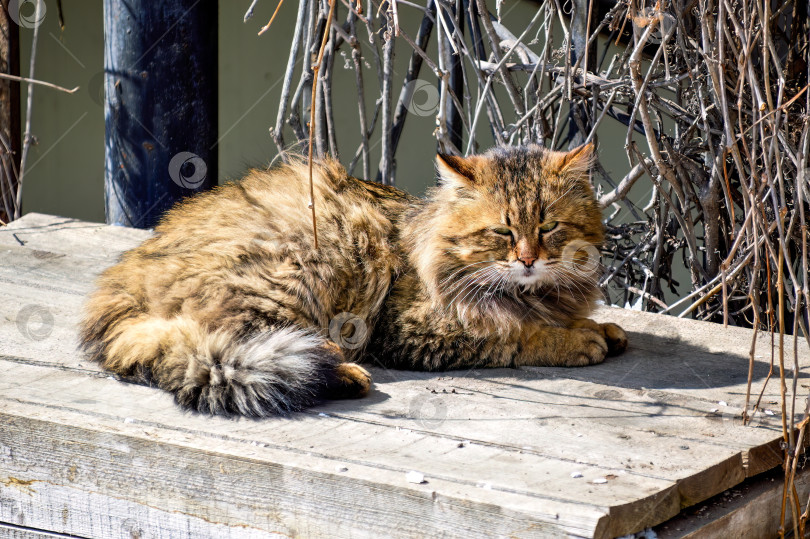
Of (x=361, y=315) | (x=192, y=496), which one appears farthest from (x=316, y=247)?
(x=192, y=496)

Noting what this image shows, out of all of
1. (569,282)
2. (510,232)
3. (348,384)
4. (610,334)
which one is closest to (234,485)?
(348,384)

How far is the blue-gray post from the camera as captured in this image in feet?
11.6

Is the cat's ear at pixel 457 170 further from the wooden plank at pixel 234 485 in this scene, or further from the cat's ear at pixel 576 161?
the wooden plank at pixel 234 485

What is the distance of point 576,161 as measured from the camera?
262cm

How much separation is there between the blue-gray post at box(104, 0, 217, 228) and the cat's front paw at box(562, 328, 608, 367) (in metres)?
1.93

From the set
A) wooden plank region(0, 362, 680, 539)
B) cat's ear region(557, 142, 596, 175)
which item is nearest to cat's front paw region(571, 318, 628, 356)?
cat's ear region(557, 142, 596, 175)

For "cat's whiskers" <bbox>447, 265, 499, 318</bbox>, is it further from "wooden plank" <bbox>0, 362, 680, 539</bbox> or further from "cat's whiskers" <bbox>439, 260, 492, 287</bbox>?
"wooden plank" <bbox>0, 362, 680, 539</bbox>

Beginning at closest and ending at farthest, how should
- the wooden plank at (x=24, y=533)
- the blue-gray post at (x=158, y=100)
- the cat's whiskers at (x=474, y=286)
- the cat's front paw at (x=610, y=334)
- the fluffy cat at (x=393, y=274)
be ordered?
1. the wooden plank at (x=24, y=533)
2. the fluffy cat at (x=393, y=274)
3. the cat's whiskers at (x=474, y=286)
4. the cat's front paw at (x=610, y=334)
5. the blue-gray post at (x=158, y=100)

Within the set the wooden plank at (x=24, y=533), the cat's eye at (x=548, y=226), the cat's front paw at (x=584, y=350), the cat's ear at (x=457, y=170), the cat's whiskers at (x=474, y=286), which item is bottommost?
the wooden plank at (x=24, y=533)

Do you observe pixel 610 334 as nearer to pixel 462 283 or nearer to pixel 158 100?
pixel 462 283

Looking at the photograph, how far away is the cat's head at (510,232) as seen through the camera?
2.55m

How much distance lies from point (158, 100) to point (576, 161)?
1.87m

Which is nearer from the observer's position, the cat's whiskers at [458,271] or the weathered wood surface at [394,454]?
the weathered wood surface at [394,454]

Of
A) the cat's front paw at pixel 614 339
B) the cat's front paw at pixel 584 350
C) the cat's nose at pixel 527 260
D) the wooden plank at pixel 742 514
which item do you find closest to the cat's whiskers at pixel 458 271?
the cat's nose at pixel 527 260
